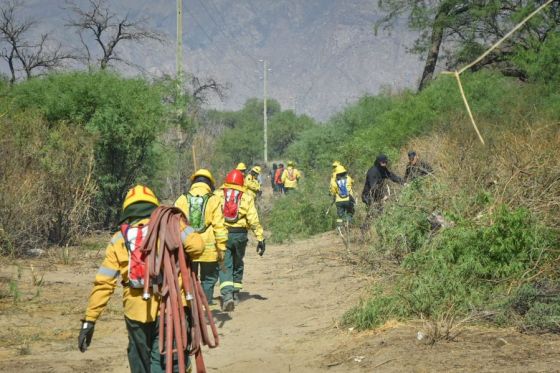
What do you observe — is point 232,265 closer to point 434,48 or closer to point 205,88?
point 434,48

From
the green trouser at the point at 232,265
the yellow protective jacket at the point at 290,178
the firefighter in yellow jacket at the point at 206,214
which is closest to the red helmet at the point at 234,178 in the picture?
the green trouser at the point at 232,265

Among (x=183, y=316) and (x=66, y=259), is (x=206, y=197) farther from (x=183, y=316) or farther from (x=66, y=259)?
(x=66, y=259)

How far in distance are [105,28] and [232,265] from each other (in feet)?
79.8

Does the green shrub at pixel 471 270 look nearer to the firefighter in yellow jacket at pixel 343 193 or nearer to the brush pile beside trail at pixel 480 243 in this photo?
the brush pile beside trail at pixel 480 243

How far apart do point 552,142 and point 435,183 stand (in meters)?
1.71

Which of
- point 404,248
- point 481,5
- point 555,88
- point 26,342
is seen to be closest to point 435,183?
point 404,248

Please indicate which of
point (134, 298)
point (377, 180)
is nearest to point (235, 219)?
point (377, 180)

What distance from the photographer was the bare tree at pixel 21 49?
32.6 m

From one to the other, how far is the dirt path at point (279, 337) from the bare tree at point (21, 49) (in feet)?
63.3

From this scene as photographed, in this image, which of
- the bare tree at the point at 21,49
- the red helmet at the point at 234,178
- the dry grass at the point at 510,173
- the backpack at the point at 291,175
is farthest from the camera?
the bare tree at the point at 21,49

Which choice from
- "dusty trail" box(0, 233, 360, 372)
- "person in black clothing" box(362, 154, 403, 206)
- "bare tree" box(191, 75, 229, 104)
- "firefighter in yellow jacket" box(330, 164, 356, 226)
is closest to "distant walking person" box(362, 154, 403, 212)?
"person in black clothing" box(362, 154, 403, 206)

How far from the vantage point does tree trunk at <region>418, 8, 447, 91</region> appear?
3197 cm

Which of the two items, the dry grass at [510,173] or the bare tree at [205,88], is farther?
the bare tree at [205,88]

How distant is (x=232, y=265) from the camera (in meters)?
11.8
